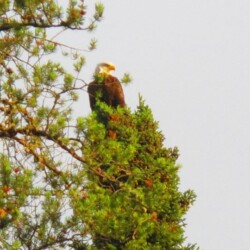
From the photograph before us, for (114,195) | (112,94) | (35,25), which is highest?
(112,94)

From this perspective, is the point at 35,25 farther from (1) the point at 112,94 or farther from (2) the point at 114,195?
(1) the point at 112,94

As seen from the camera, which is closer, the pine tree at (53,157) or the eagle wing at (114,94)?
the pine tree at (53,157)

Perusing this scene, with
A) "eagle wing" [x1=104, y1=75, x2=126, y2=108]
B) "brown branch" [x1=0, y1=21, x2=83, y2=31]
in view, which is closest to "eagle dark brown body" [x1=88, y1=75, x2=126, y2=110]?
"eagle wing" [x1=104, y1=75, x2=126, y2=108]

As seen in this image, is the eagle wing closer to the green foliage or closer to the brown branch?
the green foliage

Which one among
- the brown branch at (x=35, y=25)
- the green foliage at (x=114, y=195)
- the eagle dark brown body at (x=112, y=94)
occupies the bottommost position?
the green foliage at (x=114, y=195)

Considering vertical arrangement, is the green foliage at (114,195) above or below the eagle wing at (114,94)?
below

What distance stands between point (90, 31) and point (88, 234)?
138 centimetres

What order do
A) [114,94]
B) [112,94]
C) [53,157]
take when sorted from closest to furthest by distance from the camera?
[53,157] → [112,94] → [114,94]

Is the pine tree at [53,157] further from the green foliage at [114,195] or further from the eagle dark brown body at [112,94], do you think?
the eagle dark brown body at [112,94]

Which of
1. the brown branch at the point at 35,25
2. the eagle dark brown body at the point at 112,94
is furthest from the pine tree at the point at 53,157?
the eagle dark brown body at the point at 112,94

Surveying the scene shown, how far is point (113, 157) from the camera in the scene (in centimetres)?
821

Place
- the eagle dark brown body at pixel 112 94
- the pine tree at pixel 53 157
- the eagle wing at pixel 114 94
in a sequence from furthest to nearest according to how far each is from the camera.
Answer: the eagle wing at pixel 114 94 → the eagle dark brown body at pixel 112 94 → the pine tree at pixel 53 157

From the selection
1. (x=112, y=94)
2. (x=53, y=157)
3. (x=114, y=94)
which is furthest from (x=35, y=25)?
(x=114, y=94)

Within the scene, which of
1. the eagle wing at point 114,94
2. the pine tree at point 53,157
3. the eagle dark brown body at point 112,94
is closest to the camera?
the pine tree at point 53,157
